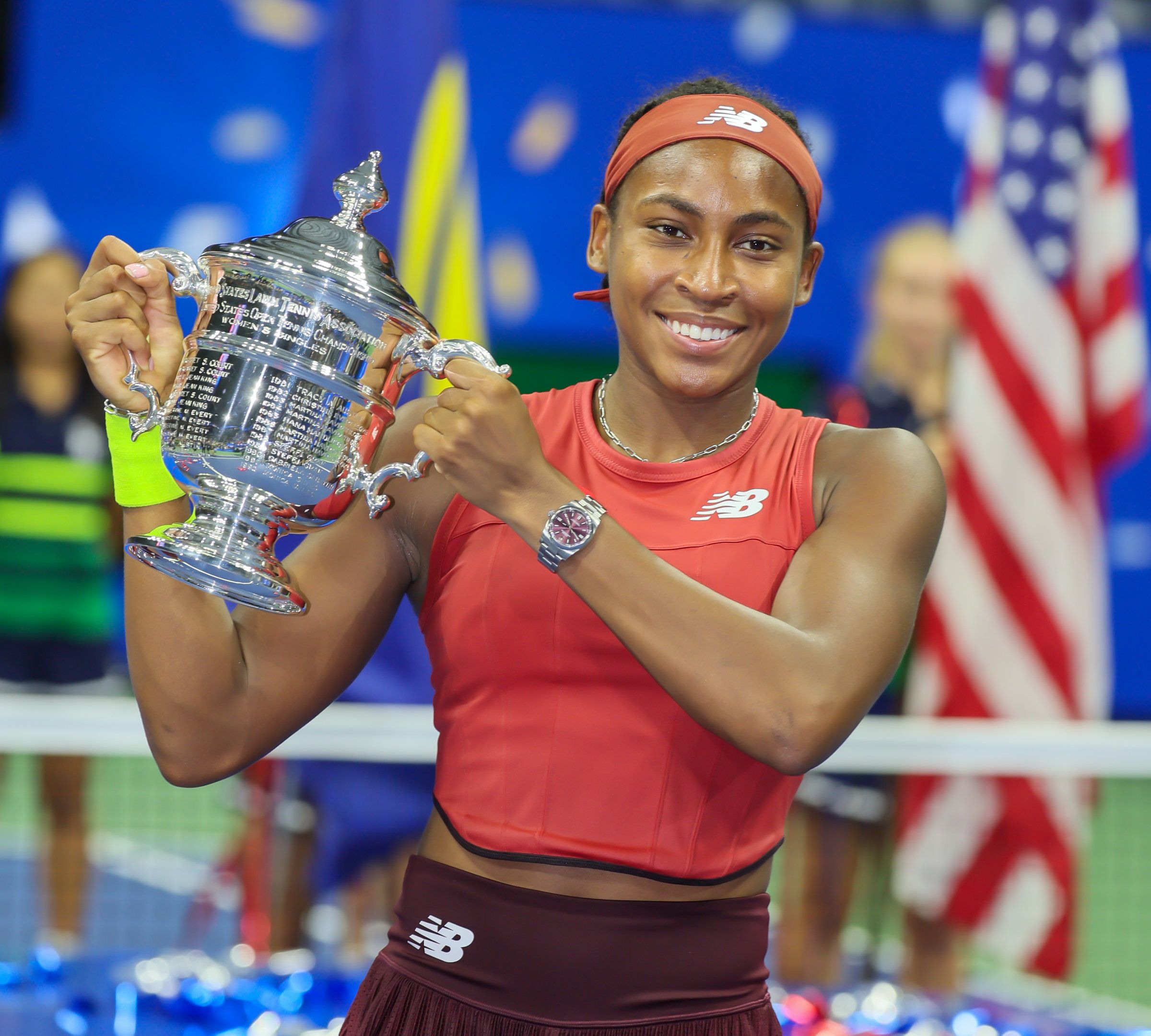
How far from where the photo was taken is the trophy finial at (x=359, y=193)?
5.36ft

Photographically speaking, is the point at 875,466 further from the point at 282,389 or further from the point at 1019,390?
the point at 1019,390

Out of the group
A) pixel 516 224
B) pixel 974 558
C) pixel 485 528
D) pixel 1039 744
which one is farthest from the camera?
pixel 516 224

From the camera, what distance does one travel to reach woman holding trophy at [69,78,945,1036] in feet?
5.02

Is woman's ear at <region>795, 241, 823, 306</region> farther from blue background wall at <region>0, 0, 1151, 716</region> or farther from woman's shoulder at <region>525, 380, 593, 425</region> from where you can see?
blue background wall at <region>0, 0, 1151, 716</region>

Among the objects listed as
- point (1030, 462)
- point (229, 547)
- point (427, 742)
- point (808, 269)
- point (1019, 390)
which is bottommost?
point (427, 742)

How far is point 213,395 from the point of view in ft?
4.95

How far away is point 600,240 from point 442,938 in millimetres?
834

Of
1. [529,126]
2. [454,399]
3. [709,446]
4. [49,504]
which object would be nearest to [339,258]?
[454,399]

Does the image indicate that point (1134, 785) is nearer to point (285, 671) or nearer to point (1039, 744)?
point (1039, 744)

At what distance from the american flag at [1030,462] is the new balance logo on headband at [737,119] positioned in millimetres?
2711

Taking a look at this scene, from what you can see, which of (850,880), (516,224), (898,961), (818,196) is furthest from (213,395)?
(516,224)

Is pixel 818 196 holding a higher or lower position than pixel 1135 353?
lower

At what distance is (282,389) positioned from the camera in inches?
59.5

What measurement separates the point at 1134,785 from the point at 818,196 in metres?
9.59
